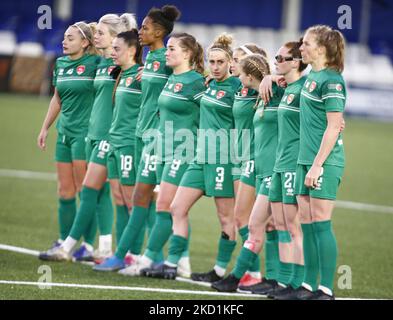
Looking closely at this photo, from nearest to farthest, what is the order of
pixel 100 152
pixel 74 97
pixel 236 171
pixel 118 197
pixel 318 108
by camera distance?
pixel 318 108 < pixel 236 171 < pixel 100 152 < pixel 118 197 < pixel 74 97

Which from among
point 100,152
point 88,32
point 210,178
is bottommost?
point 210,178

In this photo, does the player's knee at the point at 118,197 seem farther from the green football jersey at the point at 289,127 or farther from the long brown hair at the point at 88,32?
the green football jersey at the point at 289,127

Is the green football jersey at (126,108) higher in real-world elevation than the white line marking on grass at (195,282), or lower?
higher

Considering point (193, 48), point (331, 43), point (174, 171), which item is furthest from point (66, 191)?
point (331, 43)

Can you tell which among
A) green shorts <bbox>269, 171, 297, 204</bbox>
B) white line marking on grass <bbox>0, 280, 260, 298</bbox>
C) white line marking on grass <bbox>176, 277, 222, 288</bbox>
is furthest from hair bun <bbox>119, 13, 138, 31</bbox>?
white line marking on grass <bbox>0, 280, 260, 298</bbox>

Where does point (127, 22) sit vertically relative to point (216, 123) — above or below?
above

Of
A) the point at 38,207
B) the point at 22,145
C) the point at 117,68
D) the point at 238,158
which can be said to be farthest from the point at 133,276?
the point at 22,145

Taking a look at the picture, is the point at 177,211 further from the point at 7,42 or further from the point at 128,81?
the point at 7,42

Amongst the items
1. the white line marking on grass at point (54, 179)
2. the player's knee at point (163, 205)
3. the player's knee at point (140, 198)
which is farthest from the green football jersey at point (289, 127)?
the white line marking on grass at point (54, 179)

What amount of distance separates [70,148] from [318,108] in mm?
3155

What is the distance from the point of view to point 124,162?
32.0ft

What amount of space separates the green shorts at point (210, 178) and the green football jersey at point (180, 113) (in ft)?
0.58

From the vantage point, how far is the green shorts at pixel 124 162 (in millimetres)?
9750

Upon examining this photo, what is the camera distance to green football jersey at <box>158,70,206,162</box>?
9234 millimetres
